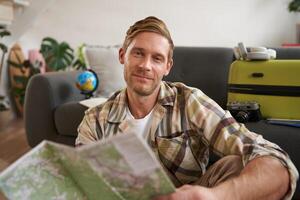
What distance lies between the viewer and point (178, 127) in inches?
39.2

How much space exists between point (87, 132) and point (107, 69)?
48.7 inches

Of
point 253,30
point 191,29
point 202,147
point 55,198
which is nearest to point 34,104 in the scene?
point 202,147

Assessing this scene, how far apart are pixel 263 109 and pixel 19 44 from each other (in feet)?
8.57

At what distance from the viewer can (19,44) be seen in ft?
10.9

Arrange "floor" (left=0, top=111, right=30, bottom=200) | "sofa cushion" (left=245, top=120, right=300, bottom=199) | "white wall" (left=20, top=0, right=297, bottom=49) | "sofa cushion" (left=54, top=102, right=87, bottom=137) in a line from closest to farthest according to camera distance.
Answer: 1. "sofa cushion" (left=245, top=120, right=300, bottom=199)
2. "sofa cushion" (left=54, top=102, right=87, bottom=137)
3. "floor" (left=0, top=111, right=30, bottom=200)
4. "white wall" (left=20, top=0, right=297, bottom=49)

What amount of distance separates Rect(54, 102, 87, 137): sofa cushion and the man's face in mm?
903

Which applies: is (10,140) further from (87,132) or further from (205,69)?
(87,132)

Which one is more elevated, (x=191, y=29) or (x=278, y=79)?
(x=191, y=29)

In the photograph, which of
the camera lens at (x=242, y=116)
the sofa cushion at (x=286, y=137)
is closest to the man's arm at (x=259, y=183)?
the sofa cushion at (x=286, y=137)

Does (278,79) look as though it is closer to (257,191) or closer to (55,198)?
(257,191)

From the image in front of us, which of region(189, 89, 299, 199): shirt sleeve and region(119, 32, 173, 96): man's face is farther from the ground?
region(119, 32, 173, 96): man's face

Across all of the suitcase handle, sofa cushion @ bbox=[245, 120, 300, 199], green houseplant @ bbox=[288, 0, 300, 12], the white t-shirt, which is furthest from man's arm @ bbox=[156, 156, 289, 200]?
green houseplant @ bbox=[288, 0, 300, 12]

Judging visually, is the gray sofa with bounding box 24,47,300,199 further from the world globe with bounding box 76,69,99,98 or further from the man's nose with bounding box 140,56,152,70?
the man's nose with bounding box 140,56,152,70

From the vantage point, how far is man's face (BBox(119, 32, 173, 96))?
3.21 feet
